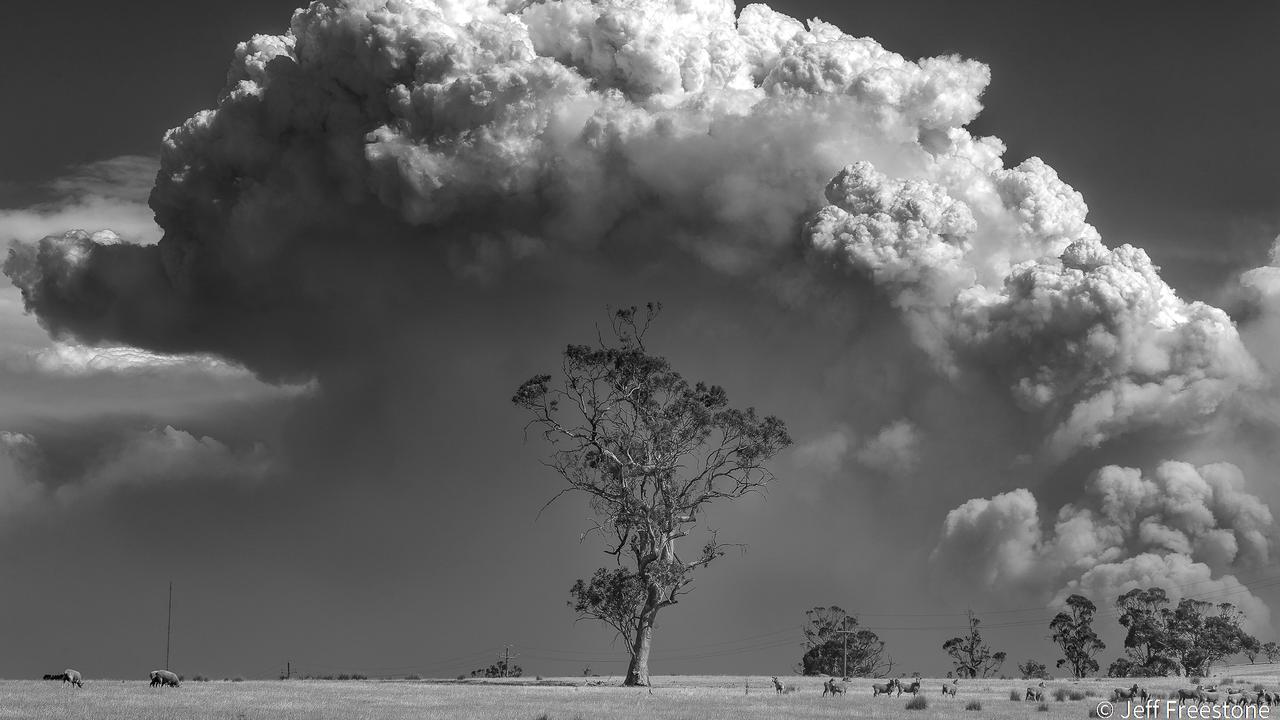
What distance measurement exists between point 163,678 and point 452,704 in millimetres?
14344

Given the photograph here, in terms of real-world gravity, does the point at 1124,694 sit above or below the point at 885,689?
above

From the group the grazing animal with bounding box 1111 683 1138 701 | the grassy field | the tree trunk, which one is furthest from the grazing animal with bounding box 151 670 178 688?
the grazing animal with bounding box 1111 683 1138 701

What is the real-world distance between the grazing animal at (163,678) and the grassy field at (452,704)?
478mm

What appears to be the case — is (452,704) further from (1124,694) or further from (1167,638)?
(1167,638)

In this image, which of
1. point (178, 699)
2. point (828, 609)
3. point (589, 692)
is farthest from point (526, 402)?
point (828, 609)

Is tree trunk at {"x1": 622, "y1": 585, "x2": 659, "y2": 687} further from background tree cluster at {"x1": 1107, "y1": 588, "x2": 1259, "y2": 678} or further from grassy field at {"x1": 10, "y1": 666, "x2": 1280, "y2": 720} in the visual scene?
background tree cluster at {"x1": 1107, "y1": 588, "x2": 1259, "y2": 678}

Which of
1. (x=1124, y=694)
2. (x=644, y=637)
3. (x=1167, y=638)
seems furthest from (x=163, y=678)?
(x=1167, y=638)

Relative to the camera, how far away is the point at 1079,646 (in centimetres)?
13025

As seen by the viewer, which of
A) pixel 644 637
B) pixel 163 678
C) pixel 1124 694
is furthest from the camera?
pixel 644 637

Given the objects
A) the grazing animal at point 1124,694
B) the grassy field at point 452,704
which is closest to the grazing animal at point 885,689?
the grassy field at point 452,704

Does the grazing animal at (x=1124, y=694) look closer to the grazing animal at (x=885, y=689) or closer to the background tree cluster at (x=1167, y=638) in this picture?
the grazing animal at (x=885, y=689)

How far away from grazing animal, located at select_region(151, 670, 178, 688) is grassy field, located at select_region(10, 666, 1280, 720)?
1.57ft

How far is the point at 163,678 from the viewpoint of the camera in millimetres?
49844

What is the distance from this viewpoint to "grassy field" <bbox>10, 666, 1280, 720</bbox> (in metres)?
35.0
